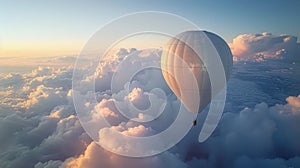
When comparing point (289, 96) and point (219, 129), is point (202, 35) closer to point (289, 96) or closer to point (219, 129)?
point (219, 129)

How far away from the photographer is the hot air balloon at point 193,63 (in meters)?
20.0

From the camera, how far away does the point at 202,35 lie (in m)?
20.2

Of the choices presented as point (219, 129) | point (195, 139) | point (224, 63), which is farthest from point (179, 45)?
point (195, 139)

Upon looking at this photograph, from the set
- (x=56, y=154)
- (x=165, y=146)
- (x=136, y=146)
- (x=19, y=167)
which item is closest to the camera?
(x=136, y=146)

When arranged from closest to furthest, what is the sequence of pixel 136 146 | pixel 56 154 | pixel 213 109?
pixel 136 146 < pixel 56 154 < pixel 213 109

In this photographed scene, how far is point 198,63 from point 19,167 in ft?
280

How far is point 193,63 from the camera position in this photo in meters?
20.0

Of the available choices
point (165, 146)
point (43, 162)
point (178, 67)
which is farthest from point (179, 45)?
point (43, 162)

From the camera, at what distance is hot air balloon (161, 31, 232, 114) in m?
20.0

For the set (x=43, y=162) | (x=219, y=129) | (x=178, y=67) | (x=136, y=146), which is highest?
(x=178, y=67)

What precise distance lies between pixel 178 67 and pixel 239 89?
267ft

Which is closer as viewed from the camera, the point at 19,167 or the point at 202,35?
the point at 202,35

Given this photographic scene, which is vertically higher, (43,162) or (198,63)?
(198,63)

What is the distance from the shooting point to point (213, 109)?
94.1m
